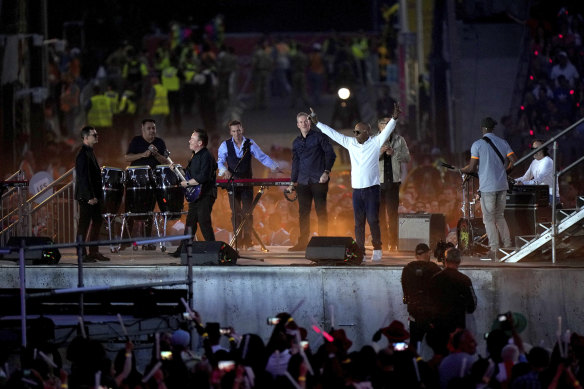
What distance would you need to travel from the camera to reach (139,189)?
15438 millimetres

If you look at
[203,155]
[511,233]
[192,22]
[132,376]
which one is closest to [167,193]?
[203,155]

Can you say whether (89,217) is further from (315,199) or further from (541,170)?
(541,170)

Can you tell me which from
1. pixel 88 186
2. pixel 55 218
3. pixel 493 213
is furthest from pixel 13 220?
pixel 493 213

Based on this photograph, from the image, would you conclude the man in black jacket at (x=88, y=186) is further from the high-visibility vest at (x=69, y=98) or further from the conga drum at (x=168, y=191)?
the high-visibility vest at (x=69, y=98)

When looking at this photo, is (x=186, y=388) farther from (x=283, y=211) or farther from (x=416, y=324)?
(x=283, y=211)

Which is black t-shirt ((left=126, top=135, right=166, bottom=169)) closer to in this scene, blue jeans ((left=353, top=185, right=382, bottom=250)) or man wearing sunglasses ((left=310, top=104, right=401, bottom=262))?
man wearing sunglasses ((left=310, top=104, right=401, bottom=262))

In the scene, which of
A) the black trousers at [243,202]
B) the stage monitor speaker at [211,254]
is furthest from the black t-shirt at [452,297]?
the black trousers at [243,202]

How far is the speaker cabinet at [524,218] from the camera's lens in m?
15.0

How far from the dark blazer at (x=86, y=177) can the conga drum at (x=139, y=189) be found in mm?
1240

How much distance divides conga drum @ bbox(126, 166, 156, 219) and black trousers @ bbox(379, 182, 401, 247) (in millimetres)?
3264

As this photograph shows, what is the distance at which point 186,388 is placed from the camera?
327 inches

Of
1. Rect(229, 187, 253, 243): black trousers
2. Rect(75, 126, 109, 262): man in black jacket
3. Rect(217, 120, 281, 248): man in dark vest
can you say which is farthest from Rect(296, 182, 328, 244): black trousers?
Rect(75, 126, 109, 262): man in black jacket

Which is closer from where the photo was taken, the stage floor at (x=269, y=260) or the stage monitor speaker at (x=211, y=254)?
the stage floor at (x=269, y=260)

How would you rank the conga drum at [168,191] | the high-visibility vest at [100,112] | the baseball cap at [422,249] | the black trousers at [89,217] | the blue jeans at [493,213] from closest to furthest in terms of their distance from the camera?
the baseball cap at [422,249] < the blue jeans at [493,213] < the black trousers at [89,217] < the conga drum at [168,191] < the high-visibility vest at [100,112]
